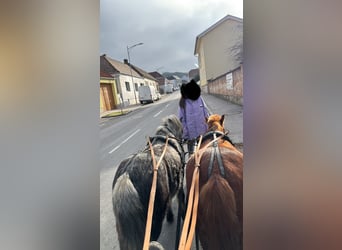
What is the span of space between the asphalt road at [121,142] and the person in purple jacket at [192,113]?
0.04 meters

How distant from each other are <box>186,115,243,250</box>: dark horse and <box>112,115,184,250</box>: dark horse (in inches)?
6.7

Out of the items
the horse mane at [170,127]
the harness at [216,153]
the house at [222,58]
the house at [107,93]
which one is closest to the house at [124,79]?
the house at [107,93]

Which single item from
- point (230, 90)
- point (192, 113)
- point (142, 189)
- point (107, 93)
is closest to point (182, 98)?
point (192, 113)

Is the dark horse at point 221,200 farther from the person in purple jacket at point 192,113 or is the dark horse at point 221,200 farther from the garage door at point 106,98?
the garage door at point 106,98

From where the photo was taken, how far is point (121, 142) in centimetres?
82

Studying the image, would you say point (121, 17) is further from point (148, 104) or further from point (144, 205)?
point (144, 205)

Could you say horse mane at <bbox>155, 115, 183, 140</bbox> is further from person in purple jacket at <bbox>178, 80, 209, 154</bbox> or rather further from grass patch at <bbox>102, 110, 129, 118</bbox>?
grass patch at <bbox>102, 110, 129, 118</bbox>

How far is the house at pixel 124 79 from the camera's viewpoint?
73cm
